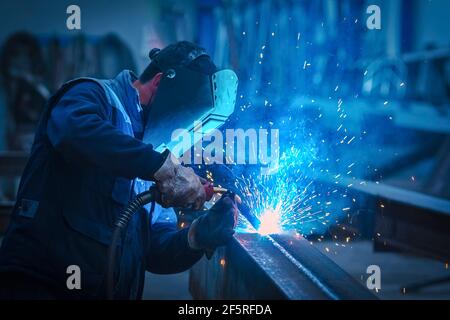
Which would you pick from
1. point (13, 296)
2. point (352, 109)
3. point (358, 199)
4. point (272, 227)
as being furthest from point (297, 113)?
point (13, 296)

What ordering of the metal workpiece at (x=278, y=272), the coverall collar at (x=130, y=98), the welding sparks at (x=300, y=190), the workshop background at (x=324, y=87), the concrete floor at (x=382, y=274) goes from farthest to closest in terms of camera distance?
the workshop background at (x=324, y=87) < the welding sparks at (x=300, y=190) < the concrete floor at (x=382, y=274) < the coverall collar at (x=130, y=98) < the metal workpiece at (x=278, y=272)

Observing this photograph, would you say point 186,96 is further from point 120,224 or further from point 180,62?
point 120,224

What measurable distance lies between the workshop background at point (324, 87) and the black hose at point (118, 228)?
8.76 feet

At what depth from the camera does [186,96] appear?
276 centimetres

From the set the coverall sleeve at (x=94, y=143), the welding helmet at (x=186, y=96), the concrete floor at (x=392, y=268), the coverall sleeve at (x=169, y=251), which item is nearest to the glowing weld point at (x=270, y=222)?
the coverall sleeve at (x=169, y=251)

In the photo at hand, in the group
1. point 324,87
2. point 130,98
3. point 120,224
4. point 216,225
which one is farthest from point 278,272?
point 324,87

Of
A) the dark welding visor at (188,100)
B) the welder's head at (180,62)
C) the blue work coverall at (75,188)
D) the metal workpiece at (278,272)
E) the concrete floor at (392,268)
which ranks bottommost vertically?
the concrete floor at (392,268)

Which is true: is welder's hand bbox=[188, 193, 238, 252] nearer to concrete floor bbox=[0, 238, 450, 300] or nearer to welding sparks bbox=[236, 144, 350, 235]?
welding sparks bbox=[236, 144, 350, 235]

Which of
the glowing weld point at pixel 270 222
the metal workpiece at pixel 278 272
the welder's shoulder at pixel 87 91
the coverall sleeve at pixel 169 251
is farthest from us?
the glowing weld point at pixel 270 222

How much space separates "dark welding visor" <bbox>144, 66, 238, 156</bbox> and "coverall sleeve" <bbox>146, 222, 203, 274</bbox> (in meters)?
0.46

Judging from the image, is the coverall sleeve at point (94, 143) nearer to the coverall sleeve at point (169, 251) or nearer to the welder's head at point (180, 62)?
the welder's head at point (180, 62)

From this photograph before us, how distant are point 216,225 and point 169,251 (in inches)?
12.2

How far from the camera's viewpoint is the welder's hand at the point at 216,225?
2.72 metres
